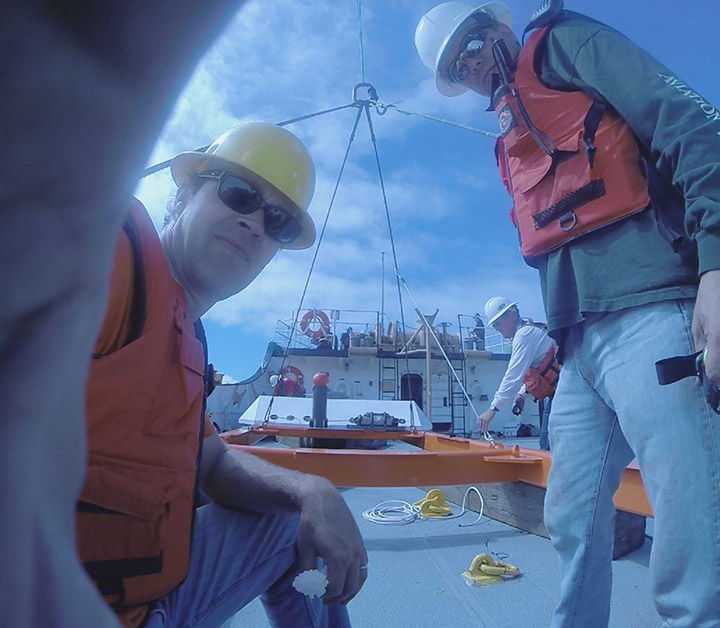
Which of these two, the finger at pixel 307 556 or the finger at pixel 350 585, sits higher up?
the finger at pixel 307 556

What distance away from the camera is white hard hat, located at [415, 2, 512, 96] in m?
1.45

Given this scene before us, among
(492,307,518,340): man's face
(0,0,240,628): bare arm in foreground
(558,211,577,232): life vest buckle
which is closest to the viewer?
(0,0,240,628): bare arm in foreground

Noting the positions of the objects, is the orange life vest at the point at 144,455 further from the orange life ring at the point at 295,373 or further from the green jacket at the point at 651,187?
the orange life ring at the point at 295,373

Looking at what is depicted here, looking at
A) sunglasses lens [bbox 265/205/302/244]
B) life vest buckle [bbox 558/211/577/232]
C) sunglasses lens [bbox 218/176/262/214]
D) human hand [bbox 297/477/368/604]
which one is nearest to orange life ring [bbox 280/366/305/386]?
sunglasses lens [bbox 265/205/302/244]

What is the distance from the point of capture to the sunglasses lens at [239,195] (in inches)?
54.7

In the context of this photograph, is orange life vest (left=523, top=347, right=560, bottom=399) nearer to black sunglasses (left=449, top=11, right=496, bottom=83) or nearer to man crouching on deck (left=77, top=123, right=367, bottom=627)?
black sunglasses (left=449, top=11, right=496, bottom=83)

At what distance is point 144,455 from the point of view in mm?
843

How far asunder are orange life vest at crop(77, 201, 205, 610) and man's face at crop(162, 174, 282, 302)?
0.32m

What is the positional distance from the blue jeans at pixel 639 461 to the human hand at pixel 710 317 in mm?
74

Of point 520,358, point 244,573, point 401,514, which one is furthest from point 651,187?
point 520,358

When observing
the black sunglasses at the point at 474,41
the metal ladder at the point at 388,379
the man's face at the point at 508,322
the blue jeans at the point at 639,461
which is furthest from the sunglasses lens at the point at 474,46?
the metal ladder at the point at 388,379

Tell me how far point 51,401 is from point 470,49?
153cm

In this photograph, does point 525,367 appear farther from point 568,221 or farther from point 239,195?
point 239,195

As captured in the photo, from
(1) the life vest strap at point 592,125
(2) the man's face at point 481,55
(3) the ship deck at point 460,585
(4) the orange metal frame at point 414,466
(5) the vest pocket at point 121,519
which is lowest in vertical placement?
(3) the ship deck at point 460,585
